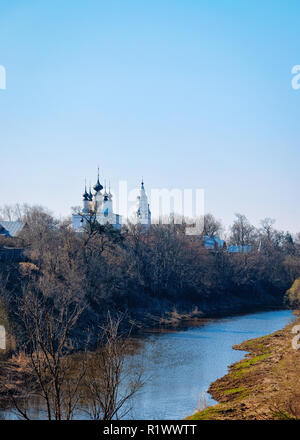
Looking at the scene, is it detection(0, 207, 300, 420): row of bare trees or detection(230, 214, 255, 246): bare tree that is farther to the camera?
detection(230, 214, 255, 246): bare tree

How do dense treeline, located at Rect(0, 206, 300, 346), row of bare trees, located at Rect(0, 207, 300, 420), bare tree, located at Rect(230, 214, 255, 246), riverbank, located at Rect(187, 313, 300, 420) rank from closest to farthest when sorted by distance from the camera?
riverbank, located at Rect(187, 313, 300, 420)
row of bare trees, located at Rect(0, 207, 300, 420)
dense treeline, located at Rect(0, 206, 300, 346)
bare tree, located at Rect(230, 214, 255, 246)

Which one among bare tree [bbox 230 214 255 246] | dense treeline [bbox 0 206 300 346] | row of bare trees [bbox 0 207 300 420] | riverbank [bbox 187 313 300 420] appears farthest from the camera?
bare tree [bbox 230 214 255 246]

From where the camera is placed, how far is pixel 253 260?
55.3 meters

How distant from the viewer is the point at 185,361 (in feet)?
75.7

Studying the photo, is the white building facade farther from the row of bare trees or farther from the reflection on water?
the reflection on water

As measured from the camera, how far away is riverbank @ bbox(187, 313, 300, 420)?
14.1 metres

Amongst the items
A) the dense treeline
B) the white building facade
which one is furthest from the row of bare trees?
the white building facade

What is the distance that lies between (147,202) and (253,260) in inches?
971

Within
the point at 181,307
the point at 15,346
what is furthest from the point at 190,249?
the point at 15,346

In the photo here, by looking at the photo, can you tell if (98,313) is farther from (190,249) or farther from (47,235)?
(190,249)

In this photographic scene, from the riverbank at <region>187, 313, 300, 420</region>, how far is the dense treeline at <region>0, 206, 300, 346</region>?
32.3ft

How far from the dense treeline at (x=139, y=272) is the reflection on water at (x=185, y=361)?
5.10 m

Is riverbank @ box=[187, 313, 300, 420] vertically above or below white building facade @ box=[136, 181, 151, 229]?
below

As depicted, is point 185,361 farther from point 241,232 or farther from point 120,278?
point 241,232
